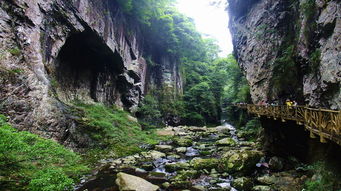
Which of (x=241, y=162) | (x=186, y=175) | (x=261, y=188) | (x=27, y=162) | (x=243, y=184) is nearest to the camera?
(x=27, y=162)

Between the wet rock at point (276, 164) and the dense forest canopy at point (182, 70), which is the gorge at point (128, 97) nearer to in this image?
the wet rock at point (276, 164)

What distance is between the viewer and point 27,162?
4.58 meters

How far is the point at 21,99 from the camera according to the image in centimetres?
748

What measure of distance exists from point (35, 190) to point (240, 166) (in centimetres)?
805

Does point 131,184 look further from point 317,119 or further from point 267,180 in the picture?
point 317,119

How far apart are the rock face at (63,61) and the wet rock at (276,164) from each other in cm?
1045

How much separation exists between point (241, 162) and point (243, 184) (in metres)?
1.56

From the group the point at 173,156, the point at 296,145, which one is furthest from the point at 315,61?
the point at 173,156

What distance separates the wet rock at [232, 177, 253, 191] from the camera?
7387 millimetres

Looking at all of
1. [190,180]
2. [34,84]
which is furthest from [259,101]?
[34,84]

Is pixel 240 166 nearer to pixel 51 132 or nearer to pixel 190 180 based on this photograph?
pixel 190 180

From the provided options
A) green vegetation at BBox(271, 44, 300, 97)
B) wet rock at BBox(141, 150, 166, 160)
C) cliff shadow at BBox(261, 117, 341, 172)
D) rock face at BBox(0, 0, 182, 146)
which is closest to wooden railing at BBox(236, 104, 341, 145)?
cliff shadow at BBox(261, 117, 341, 172)

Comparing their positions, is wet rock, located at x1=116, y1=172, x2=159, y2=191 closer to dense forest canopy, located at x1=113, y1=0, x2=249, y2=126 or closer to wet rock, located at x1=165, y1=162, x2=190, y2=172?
wet rock, located at x1=165, y1=162, x2=190, y2=172

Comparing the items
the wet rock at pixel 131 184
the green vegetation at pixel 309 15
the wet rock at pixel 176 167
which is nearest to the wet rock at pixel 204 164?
the wet rock at pixel 176 167
